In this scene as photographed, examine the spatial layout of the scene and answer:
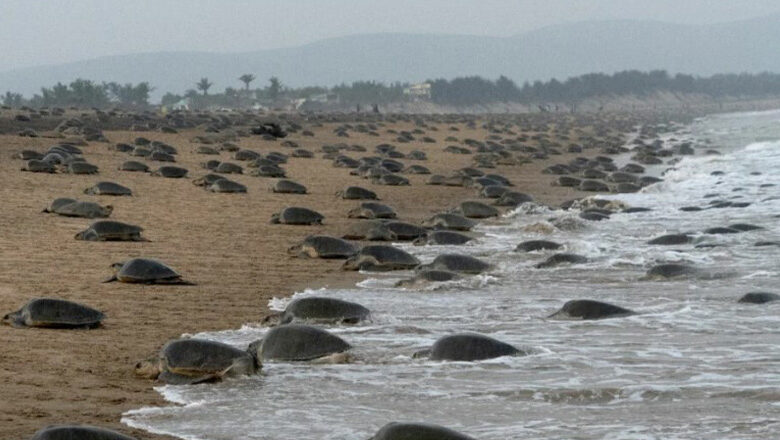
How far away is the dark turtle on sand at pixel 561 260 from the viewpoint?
12438 mm

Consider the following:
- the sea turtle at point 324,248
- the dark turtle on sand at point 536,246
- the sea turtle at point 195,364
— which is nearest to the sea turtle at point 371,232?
the sea turtle at point 324,248

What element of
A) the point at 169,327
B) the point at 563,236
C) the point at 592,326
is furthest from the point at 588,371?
the point at 563,236

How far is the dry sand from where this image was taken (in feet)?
22.7

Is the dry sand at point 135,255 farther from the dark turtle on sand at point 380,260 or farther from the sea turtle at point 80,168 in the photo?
the sea turtle at point 80,168

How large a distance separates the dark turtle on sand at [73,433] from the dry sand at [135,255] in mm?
509

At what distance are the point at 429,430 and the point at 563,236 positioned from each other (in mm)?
10279

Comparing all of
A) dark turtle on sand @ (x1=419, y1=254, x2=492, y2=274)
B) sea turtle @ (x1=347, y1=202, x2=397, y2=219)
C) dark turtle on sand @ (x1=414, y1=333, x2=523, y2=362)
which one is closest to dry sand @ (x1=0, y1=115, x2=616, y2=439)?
sea turtle @ (x1=347, y1=202, x2=397, y2=219)

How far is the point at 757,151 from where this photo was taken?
3925cm

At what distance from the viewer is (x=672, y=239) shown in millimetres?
14328

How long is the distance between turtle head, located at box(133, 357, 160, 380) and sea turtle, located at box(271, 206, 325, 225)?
27.8 feet

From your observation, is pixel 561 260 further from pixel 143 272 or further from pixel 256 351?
pixel 256 351

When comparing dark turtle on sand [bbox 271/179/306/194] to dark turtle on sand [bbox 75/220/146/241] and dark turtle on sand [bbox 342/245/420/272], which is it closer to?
dark turtle on sand [bbox 75/220/146/241]

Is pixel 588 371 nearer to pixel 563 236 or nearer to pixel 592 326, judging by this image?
pixel 592 326

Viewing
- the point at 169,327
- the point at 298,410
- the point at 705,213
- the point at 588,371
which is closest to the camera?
the point at 298,410
